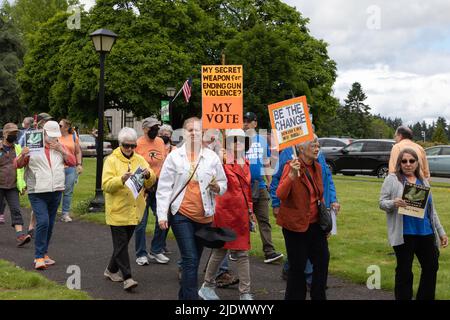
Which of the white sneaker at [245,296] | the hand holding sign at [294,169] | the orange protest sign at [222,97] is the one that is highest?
the orange protest sign at [222,97]

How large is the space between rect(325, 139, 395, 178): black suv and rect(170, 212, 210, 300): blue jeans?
20.8 m

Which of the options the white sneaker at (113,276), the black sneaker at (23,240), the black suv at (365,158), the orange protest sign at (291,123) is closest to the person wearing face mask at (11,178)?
the black sneaker at (23,240)

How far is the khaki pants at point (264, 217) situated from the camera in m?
8.31

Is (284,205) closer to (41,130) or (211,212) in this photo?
(211,212)

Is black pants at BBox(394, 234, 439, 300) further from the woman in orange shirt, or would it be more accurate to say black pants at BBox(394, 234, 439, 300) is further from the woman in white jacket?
the woman in orange shirt

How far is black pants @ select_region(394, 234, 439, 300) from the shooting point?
19.1 ft

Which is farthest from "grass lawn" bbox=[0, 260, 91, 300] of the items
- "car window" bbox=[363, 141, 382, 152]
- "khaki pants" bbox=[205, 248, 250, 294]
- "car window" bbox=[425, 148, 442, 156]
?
"car window" bbox=[425, 148, 442, 156]

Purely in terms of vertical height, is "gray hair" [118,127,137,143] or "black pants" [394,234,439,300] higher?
"gray hair" [118,127,137,143]

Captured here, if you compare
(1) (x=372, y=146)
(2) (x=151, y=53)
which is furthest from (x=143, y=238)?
(2) (x=151, y=53)

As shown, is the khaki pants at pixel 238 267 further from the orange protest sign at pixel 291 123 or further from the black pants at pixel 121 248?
the orange protest sign at pixel 291 123

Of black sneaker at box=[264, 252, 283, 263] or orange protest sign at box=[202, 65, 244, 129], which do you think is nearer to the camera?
orange protest sign at box=[202, 65, 244, 129]

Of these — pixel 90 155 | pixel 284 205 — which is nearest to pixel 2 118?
pixel 90 155

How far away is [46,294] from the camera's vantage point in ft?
21.1

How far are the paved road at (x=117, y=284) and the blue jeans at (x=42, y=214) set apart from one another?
30cm
